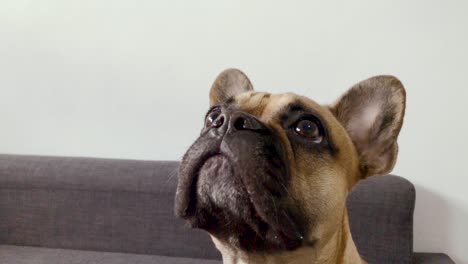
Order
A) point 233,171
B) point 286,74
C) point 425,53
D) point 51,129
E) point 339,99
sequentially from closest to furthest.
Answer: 1. point 233,171
2. point 339,99
3. point 425,53
4. point 286,74
5. point 51,129

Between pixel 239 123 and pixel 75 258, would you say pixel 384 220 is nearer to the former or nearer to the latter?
pixel 239 123

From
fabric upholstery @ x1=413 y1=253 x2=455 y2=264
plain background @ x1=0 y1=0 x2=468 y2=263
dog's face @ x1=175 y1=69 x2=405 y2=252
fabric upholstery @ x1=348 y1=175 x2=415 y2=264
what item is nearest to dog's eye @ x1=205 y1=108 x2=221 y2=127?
dog's face @ x1=175 y1=69 x2=405 y2=252

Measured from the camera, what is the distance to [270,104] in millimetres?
1192

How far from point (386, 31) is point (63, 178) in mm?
1789

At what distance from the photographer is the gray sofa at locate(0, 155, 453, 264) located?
2016 mm

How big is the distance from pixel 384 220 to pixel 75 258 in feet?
4.84

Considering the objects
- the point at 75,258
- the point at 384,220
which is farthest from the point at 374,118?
the point at 75,258

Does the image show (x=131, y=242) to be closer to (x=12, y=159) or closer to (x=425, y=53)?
(x=12, y=159)

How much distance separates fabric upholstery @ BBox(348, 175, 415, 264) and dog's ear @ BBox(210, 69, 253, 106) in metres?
0.81

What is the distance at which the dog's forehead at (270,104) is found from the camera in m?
1.15

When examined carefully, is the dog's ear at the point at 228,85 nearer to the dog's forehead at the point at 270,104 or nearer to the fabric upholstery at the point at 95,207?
the dog's forehead at the point at 270,104

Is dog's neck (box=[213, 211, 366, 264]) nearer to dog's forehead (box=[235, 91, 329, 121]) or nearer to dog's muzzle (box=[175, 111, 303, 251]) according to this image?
dog's muzzle (box=[175, 111, 303, 251])

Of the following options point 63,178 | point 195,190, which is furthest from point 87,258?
point 195,190

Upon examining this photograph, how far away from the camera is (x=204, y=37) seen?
7.93ft
